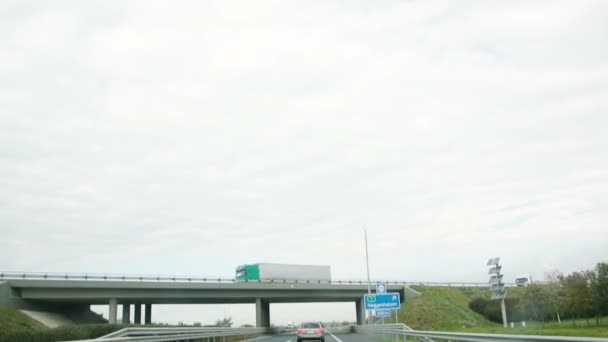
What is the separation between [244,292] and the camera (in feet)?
229

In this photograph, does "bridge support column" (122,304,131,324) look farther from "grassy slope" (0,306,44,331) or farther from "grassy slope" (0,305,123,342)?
"grassy slope" (0,305,123,342)

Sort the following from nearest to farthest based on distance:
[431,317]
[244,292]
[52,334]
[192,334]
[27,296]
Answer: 1. [192,334]
2. [52,334]
3. [27,296]
4. [431,317]
5. [244,292]

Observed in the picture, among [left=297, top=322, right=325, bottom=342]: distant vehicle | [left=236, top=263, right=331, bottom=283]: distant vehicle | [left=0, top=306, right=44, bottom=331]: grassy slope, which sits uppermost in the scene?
[left=236, top=263, right=331, bottom=283]: distant vehicle

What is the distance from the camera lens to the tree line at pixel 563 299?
50969 millimetres

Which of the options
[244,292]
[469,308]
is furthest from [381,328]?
[469,308]

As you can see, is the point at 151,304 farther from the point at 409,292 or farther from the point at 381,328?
the point at 381,328

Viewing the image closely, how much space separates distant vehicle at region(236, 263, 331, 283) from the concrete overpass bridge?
1392 mm

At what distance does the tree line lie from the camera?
167 feet

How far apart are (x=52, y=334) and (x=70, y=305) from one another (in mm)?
40857

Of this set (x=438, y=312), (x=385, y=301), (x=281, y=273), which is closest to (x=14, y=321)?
(x=385, y=301)

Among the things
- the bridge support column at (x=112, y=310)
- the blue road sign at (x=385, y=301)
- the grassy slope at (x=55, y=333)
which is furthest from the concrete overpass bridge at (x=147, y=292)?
the blue road sign at (x=385, y=301)

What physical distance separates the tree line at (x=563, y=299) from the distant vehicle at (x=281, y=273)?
22.4 m

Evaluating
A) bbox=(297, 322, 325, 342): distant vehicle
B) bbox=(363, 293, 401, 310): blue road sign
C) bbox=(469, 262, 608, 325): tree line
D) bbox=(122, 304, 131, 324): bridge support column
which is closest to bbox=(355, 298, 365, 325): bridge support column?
bbox=(469, 262, 608, 325): tree line

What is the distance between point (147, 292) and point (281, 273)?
1992 cm
